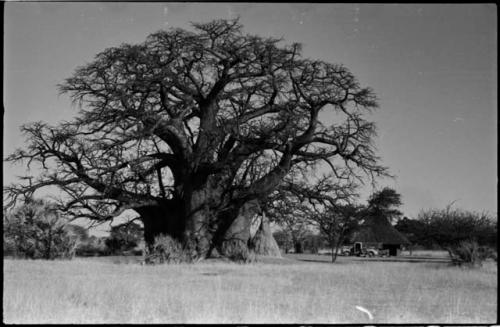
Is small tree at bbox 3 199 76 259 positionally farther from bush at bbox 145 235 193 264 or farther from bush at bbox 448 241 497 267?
bush at bbox 448 241 497 267

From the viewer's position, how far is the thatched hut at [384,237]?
88.9ft

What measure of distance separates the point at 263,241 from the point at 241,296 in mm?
9277

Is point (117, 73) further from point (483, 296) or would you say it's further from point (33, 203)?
point (483, 296)

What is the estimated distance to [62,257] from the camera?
17.1m

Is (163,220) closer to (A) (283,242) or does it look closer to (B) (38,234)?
(B) (38,234)

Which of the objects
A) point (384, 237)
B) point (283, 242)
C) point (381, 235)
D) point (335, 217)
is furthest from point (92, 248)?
point (283, 242)

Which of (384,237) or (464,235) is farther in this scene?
(384,237)

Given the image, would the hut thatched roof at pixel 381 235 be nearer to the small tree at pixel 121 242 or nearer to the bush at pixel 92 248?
the small tree at pixel 121 242

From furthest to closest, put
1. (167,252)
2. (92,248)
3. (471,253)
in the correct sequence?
(92,248)
(167,252)
(471,253)

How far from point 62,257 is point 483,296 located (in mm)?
11212

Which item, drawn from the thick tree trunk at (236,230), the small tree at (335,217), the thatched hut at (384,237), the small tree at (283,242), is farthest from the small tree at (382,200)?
the small tree at (283,242)

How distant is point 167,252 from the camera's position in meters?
15.5

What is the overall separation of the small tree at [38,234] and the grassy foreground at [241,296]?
4.55 metres

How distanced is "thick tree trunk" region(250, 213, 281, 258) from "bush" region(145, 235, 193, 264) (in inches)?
110
